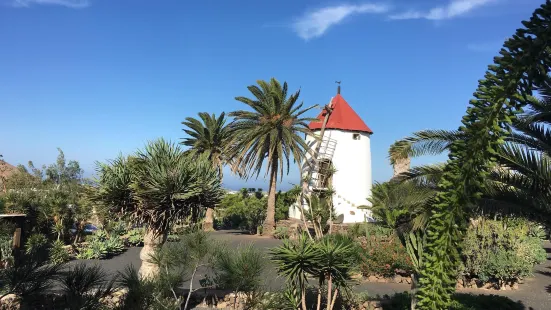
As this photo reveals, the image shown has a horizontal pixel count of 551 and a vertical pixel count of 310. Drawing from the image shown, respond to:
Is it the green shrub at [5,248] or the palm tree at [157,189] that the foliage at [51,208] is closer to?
the green shrub at [5,248]

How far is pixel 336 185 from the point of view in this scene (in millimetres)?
25250

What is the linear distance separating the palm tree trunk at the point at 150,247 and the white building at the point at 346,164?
16719 mm

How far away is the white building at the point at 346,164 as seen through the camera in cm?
2506

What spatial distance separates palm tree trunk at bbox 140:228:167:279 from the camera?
879 centimetres

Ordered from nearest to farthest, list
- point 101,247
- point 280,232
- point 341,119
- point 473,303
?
point 473,303, point 101,247, point 280,232, point 341,119

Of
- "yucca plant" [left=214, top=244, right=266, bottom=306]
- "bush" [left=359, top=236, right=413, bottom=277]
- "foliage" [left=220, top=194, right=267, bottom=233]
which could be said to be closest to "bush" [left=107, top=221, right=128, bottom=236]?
"foliage" [left=220, top=194, right=267, bottom=233]

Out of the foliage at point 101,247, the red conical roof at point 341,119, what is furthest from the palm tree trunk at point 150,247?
the red conical roof at point 341,119

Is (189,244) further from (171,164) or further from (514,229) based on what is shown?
(514,229)

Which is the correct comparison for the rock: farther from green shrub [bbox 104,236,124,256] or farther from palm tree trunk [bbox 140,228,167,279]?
green shrub [bbox 104,236,124,256]

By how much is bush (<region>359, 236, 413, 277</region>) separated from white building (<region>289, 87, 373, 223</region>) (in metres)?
10.8

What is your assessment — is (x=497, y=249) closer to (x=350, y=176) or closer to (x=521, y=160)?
(x=521, y=160)

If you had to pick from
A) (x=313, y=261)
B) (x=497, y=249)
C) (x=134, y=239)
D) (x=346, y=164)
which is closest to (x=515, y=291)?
(x=497, y=249)

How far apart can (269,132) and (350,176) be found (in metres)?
6.45

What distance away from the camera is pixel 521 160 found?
6410 mm
